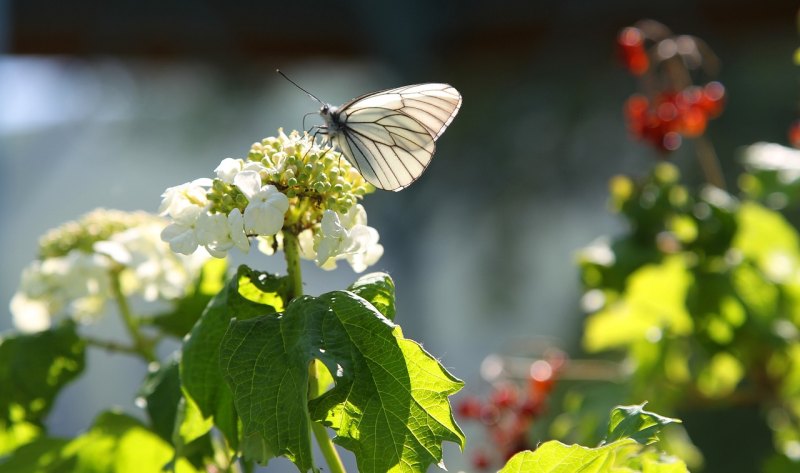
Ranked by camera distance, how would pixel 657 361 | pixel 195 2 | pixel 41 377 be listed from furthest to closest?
pixel 195 2
pixel 657 361
pixel 41 377

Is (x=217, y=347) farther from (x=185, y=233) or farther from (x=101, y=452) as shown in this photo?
(x=101, y=452)

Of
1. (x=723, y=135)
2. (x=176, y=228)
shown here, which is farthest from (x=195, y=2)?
(x=176, y=228)

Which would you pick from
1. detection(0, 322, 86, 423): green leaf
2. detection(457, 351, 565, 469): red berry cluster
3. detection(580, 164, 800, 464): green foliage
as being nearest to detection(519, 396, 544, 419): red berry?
detection(457, 351, 565, 469): red berry cluster

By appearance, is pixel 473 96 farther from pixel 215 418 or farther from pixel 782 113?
pixel 215 418

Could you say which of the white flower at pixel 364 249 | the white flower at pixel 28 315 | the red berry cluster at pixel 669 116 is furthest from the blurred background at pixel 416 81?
the white flower at pixel 364 249

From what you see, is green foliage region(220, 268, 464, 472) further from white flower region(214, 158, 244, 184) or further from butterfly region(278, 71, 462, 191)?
butterfly region(278, 71, 462, 191)

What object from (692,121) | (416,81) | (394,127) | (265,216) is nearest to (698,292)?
(692,121)
